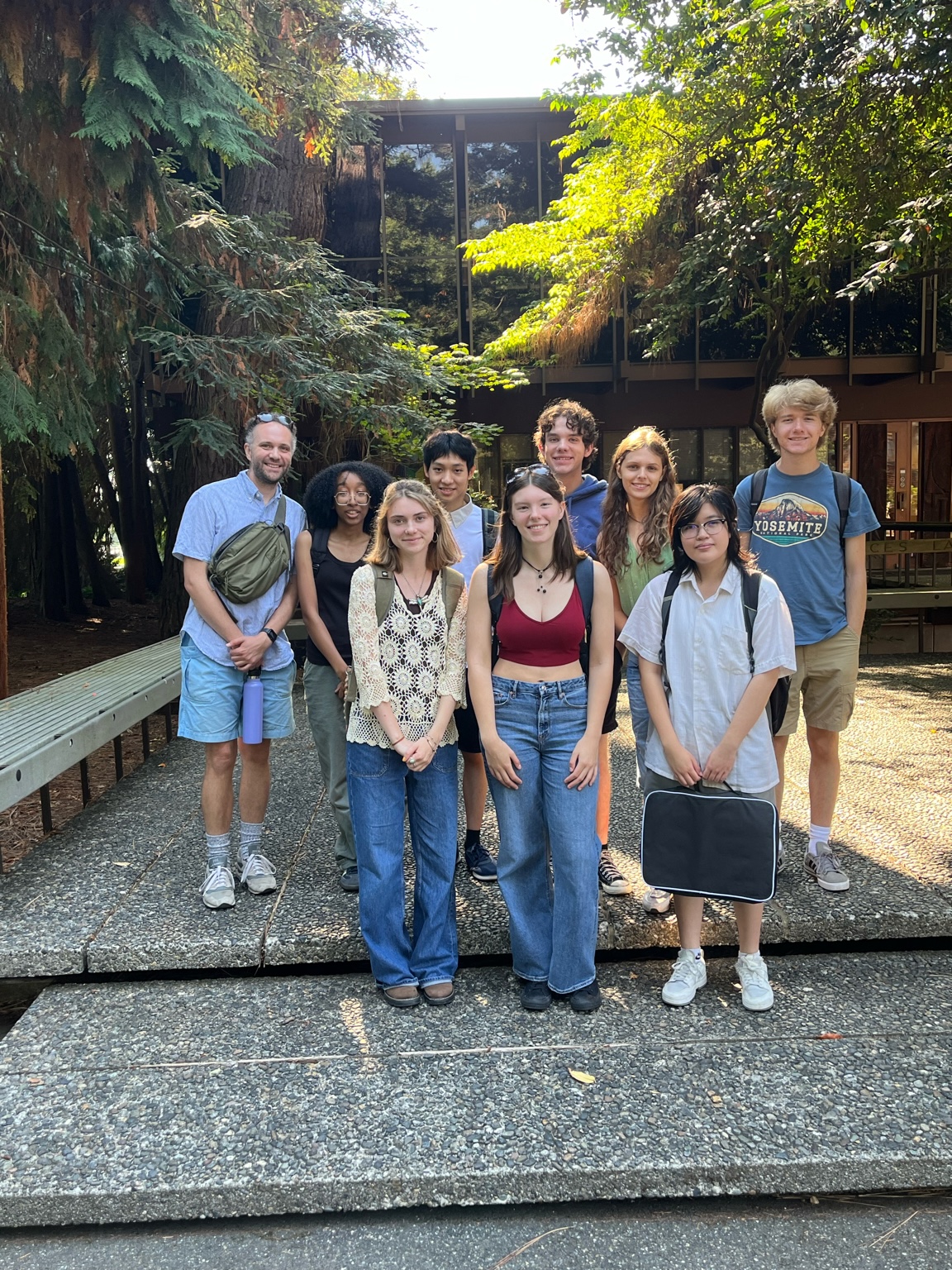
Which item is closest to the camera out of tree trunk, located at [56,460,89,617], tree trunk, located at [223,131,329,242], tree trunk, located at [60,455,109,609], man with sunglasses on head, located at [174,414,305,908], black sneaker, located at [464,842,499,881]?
man with sunglasses on head, located at [174,414,305,908]

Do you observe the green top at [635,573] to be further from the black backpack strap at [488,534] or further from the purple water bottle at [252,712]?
the purple water bottle at [252,712]

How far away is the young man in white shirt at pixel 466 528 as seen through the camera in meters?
3.90

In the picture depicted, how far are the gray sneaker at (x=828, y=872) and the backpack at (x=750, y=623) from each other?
3.21 ft

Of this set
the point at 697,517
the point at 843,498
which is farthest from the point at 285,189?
the point at 697,517

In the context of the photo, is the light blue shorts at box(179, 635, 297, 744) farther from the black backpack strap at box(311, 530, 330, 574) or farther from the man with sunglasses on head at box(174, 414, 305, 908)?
the black backpack strap at box(311, 530, 330, 574)

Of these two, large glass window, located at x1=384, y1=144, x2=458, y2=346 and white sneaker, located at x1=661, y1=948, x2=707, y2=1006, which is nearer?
white sneaker, located at x1=661, y1=948, x2=707, y2=1006

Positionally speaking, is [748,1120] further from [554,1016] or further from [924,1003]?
[924,1003]

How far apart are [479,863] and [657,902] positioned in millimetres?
902

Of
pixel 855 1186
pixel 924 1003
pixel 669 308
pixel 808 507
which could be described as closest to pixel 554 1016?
pixel 855 1186

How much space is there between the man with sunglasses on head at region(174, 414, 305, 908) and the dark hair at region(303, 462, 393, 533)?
0.12 metres

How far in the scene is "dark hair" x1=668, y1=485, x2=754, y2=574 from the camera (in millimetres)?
3207

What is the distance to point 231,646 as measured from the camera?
3.92 meters

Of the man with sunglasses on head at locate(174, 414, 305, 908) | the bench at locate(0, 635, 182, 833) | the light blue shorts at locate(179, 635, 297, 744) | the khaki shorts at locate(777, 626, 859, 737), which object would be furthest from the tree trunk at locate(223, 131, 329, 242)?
the khaki shorts at locate(777, 626, 859, 737)

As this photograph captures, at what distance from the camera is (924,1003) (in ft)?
11.1
